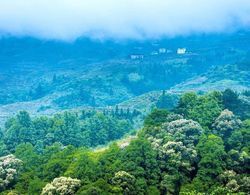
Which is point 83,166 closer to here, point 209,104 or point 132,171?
point 132,171

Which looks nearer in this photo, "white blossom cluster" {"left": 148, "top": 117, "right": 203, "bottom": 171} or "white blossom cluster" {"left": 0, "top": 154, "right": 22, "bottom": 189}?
"white blossom cluster" {"left": 148, "top": 117, "right": 203, "bottom": 171}

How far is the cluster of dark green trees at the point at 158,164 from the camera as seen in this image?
6312 centimetres

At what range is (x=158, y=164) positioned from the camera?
6719cm

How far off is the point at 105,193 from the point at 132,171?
546 centimetres

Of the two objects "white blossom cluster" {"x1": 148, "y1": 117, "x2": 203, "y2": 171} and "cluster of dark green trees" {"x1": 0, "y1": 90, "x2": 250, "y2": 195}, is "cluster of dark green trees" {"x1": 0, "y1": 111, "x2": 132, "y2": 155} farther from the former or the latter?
"white blossom cluster" {"x1": 148, "y1": 117, "x2": 203, "y2": 171}

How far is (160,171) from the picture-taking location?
66500 mm

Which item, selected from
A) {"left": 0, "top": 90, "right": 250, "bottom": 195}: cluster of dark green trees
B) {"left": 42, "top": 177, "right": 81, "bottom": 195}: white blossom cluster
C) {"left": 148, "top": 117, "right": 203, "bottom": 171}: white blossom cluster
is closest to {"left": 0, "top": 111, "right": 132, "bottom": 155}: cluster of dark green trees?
{"left": 0, "top": 90, "right": 250, "bottom": 195}: cluster of dark green trees

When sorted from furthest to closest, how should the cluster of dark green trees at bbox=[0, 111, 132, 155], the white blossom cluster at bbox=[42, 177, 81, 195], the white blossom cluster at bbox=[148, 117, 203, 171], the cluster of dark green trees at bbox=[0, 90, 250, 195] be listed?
the cluster of dark green trees at bbox=[0, 111, 132, 155] < the white blossom cluster at bbox=[148, 117, 203, 171] < the cluster of dark green trees at bbox=[0, 90, 250, 195] < the white blossom cluster at bbox=[42, 177, 81, 195]

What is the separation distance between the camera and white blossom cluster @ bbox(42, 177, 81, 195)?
6212 cm

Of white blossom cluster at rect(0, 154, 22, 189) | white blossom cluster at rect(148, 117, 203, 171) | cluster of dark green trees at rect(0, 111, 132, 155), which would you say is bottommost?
cluster of dark green trees at rect(0, 111, 132, 155)

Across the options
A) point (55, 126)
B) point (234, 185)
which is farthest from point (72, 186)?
point (55, 126)

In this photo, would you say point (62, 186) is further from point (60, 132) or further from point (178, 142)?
point (60, 132)

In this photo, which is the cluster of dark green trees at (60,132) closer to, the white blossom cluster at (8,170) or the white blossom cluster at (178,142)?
the white blossom cluster at (8,170)

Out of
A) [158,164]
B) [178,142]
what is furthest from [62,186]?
[178,142]
